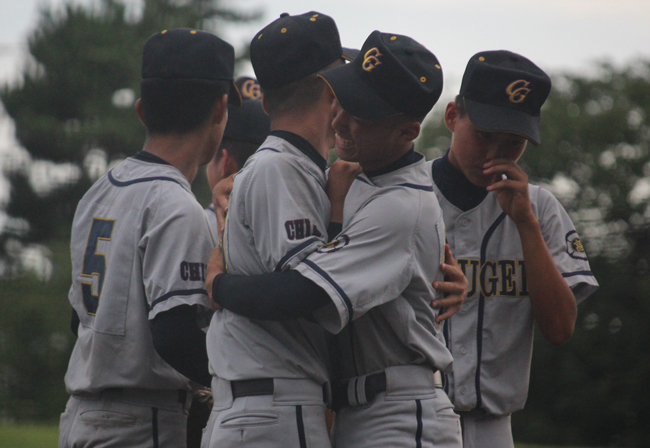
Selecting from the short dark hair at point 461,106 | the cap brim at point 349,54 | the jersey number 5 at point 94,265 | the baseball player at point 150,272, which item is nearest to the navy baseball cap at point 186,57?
the baseball player at point 150,272

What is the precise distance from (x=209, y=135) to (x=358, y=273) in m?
1.04

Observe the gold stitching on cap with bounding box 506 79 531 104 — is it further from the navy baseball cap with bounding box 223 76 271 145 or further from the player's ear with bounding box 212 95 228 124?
the navy baseball cap with bounding box 223 76 271 145

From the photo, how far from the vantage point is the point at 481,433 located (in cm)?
285

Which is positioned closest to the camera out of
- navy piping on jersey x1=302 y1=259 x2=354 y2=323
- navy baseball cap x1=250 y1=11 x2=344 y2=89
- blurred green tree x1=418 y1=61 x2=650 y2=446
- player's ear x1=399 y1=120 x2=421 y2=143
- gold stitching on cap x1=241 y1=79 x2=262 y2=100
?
navy piping on jersey x1=302 y1=259 x2=354 y2=323

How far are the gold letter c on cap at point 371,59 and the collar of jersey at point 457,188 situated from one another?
87 centimetres

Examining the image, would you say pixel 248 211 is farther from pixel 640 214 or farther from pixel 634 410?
pixel 640 214

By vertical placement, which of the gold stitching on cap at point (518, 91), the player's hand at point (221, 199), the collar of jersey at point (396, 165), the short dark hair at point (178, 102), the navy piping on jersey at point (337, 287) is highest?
the short dark hair at point (178, 102)

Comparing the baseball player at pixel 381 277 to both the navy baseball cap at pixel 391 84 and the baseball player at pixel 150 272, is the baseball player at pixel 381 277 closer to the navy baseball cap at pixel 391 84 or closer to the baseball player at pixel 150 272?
the navy baseball cap at pixel 391 84

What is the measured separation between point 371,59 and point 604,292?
13.1m

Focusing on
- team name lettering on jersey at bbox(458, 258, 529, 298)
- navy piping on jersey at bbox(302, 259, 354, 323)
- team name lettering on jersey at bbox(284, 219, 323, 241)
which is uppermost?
team name lettering on jersey at bbox(284, 219, 323, 241)

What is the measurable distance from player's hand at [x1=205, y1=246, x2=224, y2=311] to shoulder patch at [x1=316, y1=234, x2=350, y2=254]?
0.39 m

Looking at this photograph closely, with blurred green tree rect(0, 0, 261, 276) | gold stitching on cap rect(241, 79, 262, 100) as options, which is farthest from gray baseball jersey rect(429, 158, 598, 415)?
blurred green tree rect(0, 0, 261, 276)

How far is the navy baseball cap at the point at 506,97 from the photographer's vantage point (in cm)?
281

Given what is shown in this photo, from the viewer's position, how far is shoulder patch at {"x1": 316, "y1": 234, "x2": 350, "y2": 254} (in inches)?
85.7
